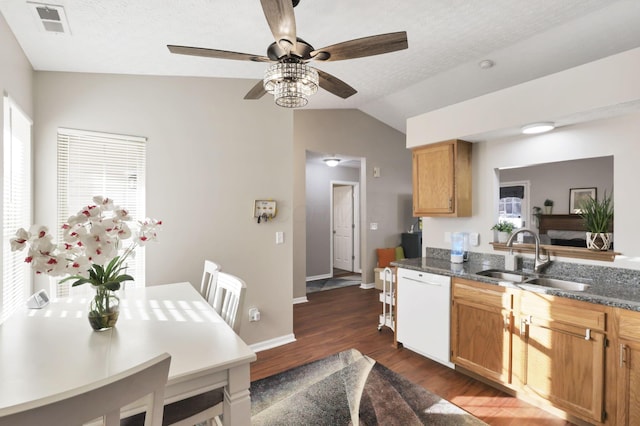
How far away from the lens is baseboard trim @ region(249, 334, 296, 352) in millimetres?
3145

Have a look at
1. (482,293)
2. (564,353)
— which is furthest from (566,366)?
(482,293)

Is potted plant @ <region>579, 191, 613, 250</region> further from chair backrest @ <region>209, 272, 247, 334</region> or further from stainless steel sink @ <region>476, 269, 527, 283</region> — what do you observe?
chair backrest @ <region>209, 272, 247, 334</region>

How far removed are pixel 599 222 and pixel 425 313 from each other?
152cm

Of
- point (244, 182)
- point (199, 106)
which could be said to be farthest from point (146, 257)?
point (199, 106)

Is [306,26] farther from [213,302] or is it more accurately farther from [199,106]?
[213,302]

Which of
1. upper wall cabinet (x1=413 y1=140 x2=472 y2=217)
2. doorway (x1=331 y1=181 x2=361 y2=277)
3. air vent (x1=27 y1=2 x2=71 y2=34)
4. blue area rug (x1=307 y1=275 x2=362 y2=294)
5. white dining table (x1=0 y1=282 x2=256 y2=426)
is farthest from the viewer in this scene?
doorway (x1=331 y1=181 x2=361 y2=277)

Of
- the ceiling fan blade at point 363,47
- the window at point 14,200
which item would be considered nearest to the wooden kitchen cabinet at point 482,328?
the ceiling fan blade at point 363,47

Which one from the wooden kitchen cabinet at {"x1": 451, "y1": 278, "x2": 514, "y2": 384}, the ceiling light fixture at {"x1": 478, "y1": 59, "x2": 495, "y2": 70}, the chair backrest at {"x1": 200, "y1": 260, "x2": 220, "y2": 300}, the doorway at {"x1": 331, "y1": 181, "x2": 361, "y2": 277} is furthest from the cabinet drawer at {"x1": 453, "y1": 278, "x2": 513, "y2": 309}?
the doorway at {"x1": 331, "y1": 181, "x2": 361, "y2": 277}

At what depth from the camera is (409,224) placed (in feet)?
A: 21.0

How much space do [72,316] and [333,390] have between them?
1.85 meters

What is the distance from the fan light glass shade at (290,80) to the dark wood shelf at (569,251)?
2.27 metres

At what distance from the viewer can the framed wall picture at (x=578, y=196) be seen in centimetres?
244

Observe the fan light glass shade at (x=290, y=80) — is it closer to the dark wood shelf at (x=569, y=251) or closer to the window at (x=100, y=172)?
the window at (x=100, y=172)

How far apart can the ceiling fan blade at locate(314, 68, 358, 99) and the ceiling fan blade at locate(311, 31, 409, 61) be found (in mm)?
151
